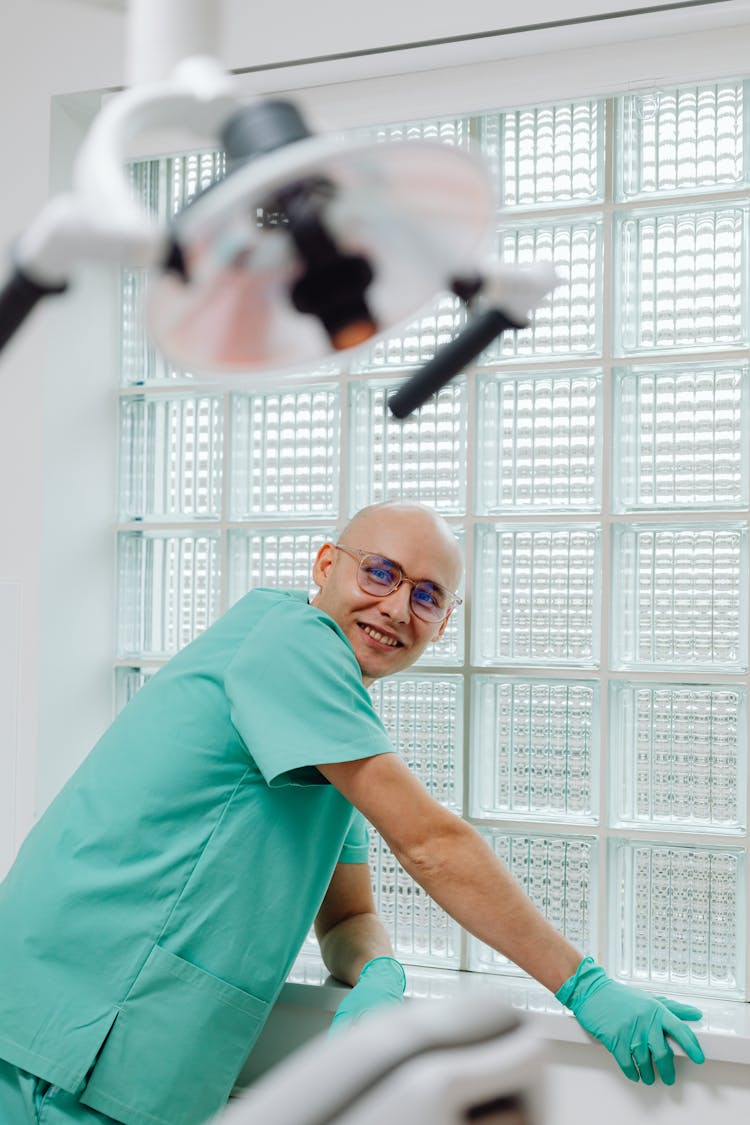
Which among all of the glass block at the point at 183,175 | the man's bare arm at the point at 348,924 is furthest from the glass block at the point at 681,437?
the glass block at the point at 183,175

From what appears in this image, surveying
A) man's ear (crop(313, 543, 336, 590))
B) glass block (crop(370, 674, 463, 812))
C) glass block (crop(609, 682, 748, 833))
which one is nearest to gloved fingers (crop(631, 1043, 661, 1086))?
glass block (crop(609, 682, 748, 833))

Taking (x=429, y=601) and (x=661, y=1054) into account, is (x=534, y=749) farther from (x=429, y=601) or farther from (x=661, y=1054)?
(x=661, y=1054)

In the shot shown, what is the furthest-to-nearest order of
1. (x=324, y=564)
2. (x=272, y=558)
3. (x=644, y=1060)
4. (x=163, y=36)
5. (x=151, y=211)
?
(x=151, y=211)
(x=272, y=558)
(x=324, y=564)
(x=644, y=1060)
(x=163, y=36)

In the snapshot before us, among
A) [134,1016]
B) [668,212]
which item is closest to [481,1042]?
[134,1016]

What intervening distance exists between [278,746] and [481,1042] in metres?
0.79

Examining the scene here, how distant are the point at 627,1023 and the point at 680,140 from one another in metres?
1.36

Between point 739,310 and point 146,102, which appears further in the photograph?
point 739,310

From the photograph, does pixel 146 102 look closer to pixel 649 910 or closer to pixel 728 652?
pixel 728 652

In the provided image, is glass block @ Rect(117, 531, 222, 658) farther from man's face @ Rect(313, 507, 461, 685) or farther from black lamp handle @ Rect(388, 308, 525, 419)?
black lamp handle @ Rect(388, 308, 525, 419)

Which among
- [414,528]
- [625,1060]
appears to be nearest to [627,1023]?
[625,1060]

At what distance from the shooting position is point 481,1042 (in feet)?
1.80

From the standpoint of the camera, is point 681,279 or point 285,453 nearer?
point 681,279

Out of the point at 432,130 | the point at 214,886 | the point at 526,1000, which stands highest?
the point at 432,130

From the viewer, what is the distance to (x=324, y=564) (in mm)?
1670
